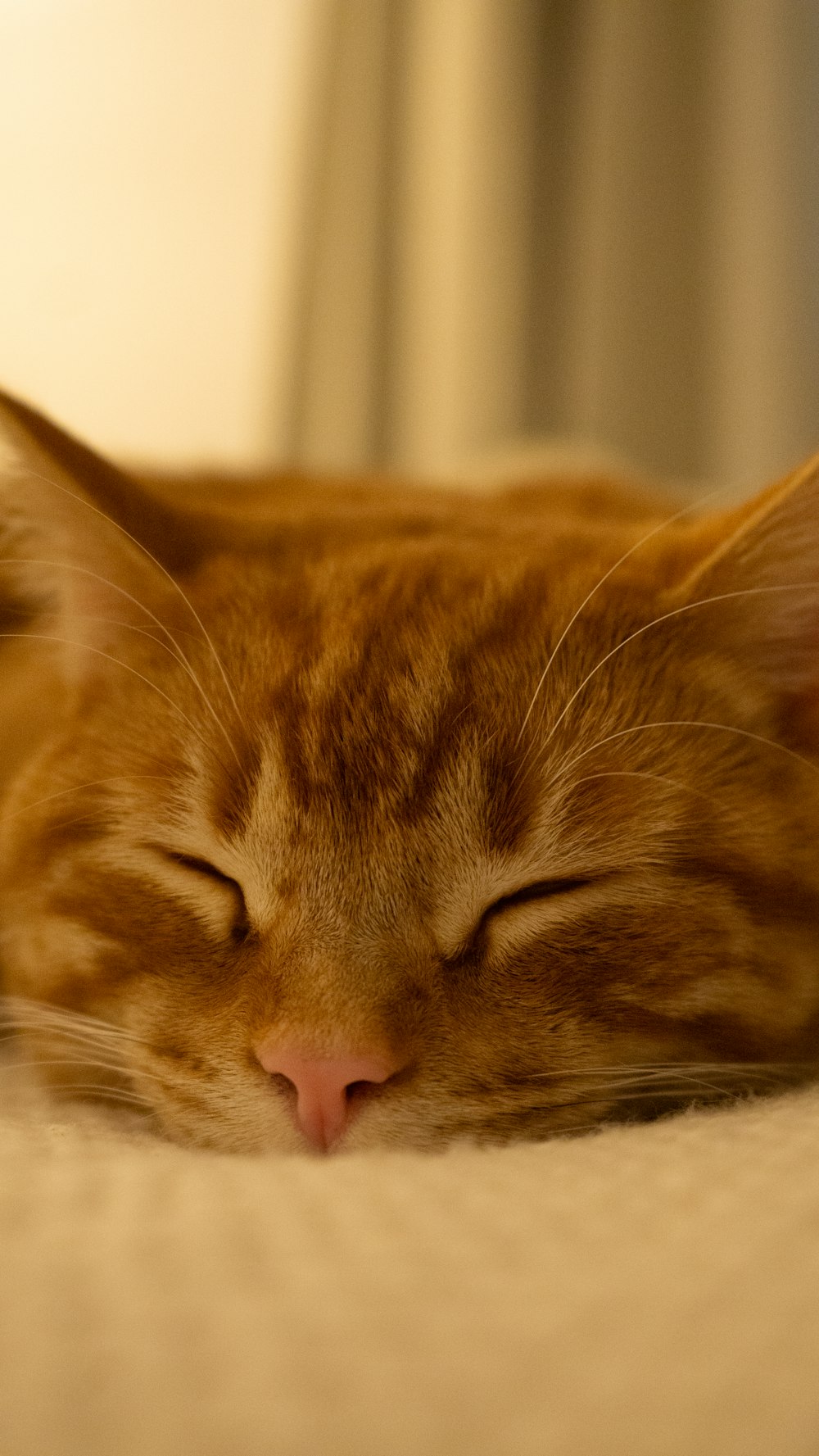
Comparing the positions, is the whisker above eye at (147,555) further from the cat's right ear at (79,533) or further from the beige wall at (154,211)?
the beige wall at (154,211)

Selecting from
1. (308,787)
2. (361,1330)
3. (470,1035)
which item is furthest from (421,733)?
(361,1330)

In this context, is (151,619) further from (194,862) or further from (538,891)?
(538,891)

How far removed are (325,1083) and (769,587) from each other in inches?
23.6

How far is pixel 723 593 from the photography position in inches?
44.4

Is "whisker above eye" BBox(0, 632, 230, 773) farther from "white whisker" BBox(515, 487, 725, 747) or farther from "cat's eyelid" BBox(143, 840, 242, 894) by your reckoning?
"white whisker" BBox(515, 487, 725, 747)

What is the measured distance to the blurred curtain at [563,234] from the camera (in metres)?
4.41

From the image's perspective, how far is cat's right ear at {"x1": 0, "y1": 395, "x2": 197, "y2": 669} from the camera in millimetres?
1196

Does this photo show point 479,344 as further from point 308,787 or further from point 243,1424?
point 243,1424

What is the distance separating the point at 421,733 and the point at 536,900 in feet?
0.59

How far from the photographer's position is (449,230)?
452 centimetres

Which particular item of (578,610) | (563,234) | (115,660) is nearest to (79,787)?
(115,660)

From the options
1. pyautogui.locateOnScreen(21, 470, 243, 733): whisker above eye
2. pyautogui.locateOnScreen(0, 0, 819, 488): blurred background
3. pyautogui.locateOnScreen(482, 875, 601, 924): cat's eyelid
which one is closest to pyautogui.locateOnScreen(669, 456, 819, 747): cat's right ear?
pyautogui.locateOnScreen(482, 875, 601, 924): cat's eyelid

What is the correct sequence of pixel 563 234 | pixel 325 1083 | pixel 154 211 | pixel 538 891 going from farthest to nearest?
1. pixel 563 234
2. pixel 154 211
3. pixel 538 891
4. pixel 325 1083

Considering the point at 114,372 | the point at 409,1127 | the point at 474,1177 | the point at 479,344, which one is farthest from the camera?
the point at 479,344
